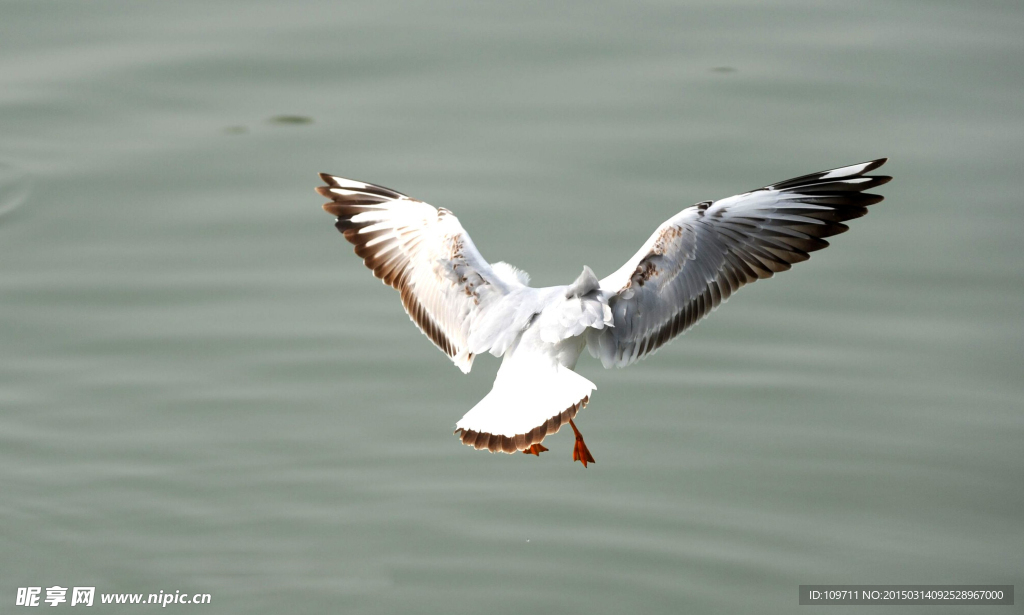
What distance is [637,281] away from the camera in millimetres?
6645

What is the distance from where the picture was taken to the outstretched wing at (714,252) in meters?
6.64

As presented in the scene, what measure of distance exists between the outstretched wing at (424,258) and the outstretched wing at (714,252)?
0.65m

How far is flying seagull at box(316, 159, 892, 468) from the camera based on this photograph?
6398 millimetres

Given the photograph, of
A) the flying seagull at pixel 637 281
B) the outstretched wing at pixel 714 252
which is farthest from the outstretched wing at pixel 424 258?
the outstretched wing at pixel 714 252

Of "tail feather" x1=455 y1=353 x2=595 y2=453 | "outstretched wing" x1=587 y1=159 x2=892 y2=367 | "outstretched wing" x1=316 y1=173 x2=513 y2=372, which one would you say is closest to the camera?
"tail feather" x1=455 y1=353 x2=595 y2=453

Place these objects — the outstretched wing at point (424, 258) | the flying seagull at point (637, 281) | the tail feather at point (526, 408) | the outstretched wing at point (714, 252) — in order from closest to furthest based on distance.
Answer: the tail feather at point (526, 408) < the flying seagull at point (637, 281) < the outstretched wing at point (714, 252) < the outstretched wing at point (424, 258)

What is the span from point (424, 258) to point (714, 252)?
1541 mm

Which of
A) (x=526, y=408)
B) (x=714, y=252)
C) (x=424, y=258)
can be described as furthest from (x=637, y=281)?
(x=424, y=258)

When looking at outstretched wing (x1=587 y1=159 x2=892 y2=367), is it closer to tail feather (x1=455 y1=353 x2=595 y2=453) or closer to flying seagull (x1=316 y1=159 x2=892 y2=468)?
flying seagull (x1=316 y1=159 x2=892 y2=468)

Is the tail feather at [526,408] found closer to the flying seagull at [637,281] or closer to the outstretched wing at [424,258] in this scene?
the flying seagull at [637,281]

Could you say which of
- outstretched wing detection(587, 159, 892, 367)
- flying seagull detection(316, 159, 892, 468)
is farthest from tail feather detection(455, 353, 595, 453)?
outstretched wing detection(587, 159, 892, 367)

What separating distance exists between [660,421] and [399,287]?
1789mm

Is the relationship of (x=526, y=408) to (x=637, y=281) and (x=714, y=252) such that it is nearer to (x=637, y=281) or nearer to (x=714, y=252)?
(x=637, y=281)

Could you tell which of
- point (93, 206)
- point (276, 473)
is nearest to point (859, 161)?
point (276, 473)
